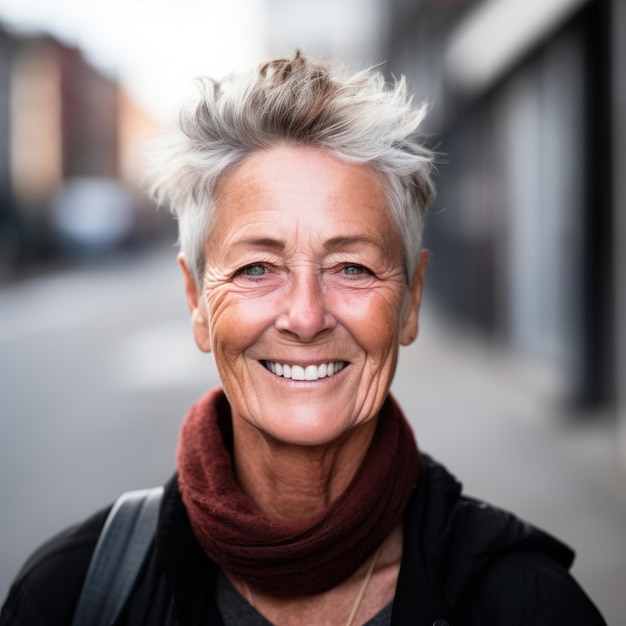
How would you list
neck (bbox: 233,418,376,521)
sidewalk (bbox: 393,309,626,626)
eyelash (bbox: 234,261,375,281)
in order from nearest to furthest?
eyelash (bbox: 234,261,375,281), neck (bbox: 233,418,376,521), sidewalk (bbox: 393,309,626,626)

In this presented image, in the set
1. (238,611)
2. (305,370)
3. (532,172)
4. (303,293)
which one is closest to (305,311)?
(303,293)

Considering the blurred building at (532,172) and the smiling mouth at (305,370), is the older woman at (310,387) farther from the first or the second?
the blurred building at (532,172)

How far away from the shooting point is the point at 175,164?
207cm

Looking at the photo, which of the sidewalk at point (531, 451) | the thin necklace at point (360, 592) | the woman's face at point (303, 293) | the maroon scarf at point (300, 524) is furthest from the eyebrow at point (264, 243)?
the sidewalk at point (531, 451)

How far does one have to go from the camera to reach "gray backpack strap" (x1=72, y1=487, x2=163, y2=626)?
1.93 m

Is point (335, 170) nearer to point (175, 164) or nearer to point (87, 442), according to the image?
point (175, 164)

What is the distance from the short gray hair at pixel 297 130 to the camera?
1.92 m

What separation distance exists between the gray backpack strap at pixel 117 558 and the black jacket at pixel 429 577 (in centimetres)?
3

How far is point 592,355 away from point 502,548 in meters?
6.52

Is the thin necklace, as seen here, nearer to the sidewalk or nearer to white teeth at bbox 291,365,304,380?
white teeth at bbox 291,365,304,380

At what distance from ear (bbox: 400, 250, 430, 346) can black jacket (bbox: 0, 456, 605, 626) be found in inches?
15.8

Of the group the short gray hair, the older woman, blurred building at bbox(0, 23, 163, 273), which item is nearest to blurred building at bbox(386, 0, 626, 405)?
the short gray hair

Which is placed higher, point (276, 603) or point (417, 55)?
point (417, 55)

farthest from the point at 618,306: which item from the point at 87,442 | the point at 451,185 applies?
the point at 451,185
